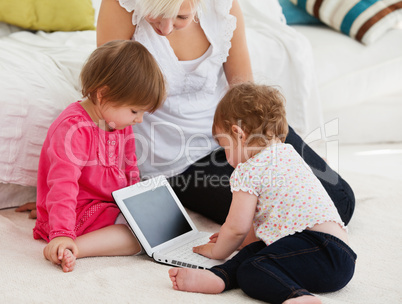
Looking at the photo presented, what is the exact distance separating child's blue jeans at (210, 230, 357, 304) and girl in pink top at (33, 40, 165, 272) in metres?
0.32

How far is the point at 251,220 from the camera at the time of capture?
1.08 meters

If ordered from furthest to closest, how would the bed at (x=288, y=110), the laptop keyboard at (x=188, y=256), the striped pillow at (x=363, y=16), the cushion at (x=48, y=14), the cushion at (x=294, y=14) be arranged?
the cushion at (x=294, y=14)
the striped pillow at (x=363, y=16)
the cushion at (x=48, y=14)
the laptop keyboard at (x=188, y=256)
the bed at (x=288, y=110)

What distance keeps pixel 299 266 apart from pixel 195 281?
20cm

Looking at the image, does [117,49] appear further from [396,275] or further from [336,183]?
[396,275]

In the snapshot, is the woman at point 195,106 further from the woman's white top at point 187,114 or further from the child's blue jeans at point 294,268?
the child's blue jeans at point 294,268

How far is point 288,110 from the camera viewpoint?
6.14 feet

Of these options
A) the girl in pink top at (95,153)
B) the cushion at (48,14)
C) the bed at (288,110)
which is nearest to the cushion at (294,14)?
the bed at (288,110)

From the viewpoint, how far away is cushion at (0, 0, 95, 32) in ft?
6.15

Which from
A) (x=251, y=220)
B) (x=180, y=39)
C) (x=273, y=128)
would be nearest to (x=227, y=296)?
(x=251, y=220)

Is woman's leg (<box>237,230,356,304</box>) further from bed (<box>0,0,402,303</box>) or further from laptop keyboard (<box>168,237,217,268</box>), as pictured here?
laptop keyboard (<box>168,237,217,268</box>)

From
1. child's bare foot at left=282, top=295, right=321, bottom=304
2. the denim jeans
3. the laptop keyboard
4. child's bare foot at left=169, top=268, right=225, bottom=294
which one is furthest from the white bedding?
child's bare foot at left=282, top=295, right=321, bottom=304

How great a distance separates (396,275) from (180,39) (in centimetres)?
82

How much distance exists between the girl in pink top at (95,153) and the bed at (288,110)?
0.06 metres

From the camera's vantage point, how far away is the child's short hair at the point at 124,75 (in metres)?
1.20
